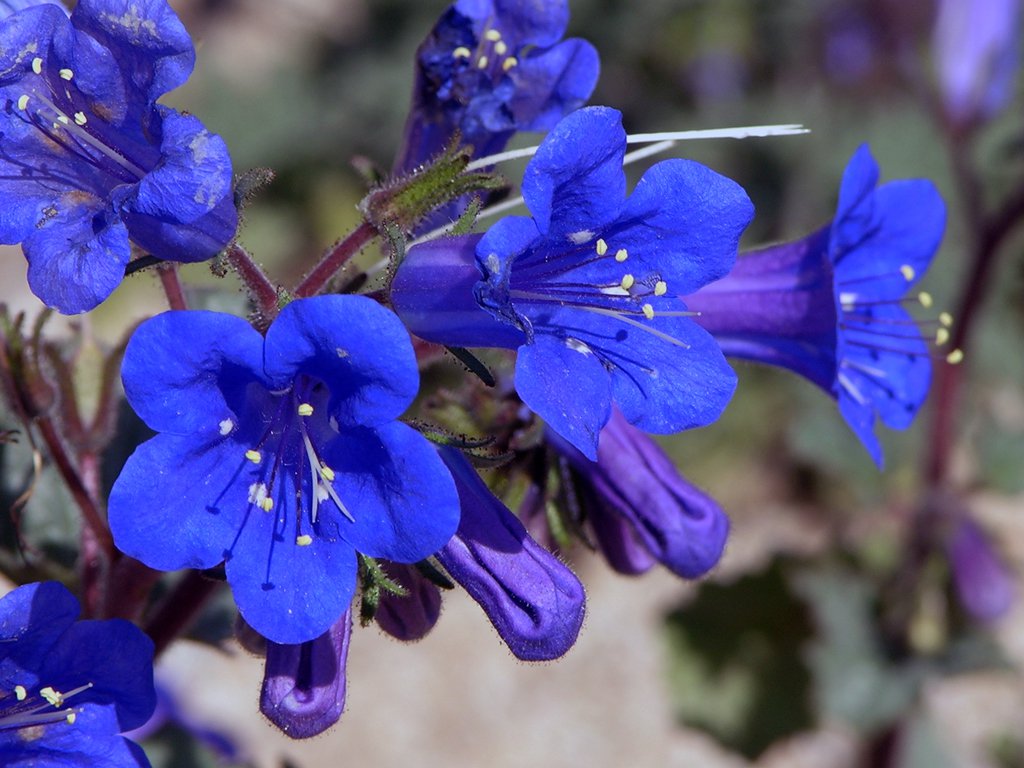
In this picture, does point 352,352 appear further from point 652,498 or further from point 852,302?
point 852,302

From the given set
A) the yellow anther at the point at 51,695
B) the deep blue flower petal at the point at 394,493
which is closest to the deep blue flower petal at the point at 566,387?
the deep blue flower petal at the point at 394,493

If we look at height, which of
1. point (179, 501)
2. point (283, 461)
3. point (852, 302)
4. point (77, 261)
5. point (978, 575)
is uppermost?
point (77, 261)

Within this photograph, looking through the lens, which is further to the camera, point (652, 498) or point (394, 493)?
point (652, 498)

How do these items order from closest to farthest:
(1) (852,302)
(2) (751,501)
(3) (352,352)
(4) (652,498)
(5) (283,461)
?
(3) (352,352), (5) (283,461), (4) (652,498), (1) (852,302), (2) (751,501)

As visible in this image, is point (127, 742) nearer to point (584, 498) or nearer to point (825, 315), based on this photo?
point (584, 498)

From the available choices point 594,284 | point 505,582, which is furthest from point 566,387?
point 505,582

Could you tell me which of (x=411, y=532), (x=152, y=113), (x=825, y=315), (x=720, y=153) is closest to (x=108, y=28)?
(x=152, y=113)
